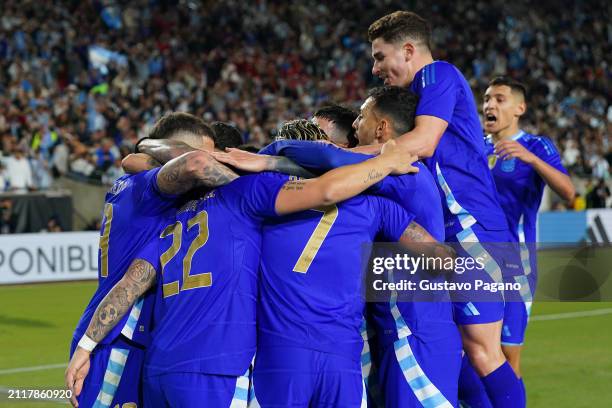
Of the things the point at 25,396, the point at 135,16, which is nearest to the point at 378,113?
the point at 25,396

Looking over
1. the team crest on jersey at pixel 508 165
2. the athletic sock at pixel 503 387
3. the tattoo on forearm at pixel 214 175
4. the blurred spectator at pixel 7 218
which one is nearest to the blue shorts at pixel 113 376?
the tattoo on forearm at pixel 214 175

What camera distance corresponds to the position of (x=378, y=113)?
4672mm

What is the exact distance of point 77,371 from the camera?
13.6 feet

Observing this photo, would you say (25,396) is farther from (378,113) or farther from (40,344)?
(378,113)

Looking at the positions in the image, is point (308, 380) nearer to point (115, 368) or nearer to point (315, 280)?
point (315, 280)

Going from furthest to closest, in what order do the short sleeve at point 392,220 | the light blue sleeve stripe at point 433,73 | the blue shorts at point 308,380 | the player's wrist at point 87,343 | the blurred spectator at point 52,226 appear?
the blurred spectator at point 52,226, the light blue sleeve stripe at point 433,73, the player's wrist at point 87,343, the short sleeve at point 392,220, the blue shorts at point 308,380

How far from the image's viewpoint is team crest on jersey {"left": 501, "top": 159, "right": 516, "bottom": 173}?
6.86 meters

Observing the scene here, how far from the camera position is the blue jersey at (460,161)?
5.16m

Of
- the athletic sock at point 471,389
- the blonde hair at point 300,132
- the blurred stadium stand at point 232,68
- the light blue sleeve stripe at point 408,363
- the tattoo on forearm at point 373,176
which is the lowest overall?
the athletic sock at point 471,389

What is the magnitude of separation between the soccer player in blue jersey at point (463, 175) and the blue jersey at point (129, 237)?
5.58 feet

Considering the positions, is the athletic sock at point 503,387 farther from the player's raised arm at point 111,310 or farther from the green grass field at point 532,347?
the player's raised arm at point 111,310

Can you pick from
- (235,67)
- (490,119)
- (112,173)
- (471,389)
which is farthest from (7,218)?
(471,389)

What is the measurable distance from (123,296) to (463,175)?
2.18 metres

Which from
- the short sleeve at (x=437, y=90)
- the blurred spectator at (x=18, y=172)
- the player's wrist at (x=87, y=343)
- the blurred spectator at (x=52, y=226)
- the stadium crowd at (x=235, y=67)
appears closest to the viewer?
the player's wrist at (x=87, y=343)
